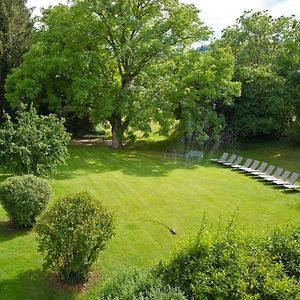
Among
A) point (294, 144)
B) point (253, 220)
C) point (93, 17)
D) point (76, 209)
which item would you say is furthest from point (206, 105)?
point (76, 209)

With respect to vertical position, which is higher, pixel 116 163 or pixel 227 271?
pixel 227 271

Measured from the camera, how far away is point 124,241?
10258 millimetres

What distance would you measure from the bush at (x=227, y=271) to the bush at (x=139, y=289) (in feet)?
0.93

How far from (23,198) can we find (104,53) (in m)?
19.6

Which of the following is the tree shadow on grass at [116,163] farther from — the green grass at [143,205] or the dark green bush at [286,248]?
the dark green bush at [286,248]

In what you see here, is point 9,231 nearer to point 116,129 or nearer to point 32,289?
point 32,289

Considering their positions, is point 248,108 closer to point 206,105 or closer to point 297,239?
point 206,105

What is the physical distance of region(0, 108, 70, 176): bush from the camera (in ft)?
40.7

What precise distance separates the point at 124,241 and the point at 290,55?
2279 centimetres

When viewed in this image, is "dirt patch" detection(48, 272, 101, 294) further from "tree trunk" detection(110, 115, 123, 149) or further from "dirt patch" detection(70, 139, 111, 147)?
"dirt patch" detection(70, 139, 111, 147)

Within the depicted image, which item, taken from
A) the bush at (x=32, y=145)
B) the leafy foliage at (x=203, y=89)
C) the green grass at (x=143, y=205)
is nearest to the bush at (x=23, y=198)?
the green grass at (x=143, y=205)

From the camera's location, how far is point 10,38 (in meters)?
27.8

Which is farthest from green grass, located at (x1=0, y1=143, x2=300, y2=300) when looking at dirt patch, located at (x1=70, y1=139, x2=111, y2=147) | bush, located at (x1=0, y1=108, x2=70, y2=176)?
dirt patch, located at (x1=70, y1=139, x2=111, y2=147)

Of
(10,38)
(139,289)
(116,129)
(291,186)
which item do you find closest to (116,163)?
(116,129)
